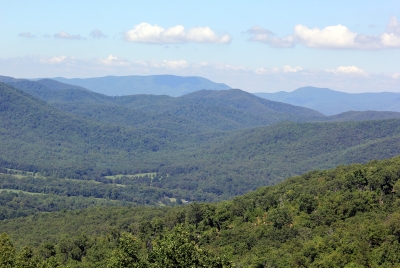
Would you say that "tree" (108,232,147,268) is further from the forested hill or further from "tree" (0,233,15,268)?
"tree" (0,233,15,268)

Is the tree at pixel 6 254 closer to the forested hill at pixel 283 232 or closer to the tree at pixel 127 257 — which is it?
the forested hill at pixel 283 232

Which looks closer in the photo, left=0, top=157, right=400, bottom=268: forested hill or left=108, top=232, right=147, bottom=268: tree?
left=108, top=232, right=147, bottom=268: tree

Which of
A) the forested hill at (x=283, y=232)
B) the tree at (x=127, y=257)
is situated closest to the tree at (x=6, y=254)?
the forested hill at (x=283, y=232)

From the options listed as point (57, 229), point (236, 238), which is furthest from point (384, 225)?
point (57, 229)

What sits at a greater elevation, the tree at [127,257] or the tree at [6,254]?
the tree at [127,257]

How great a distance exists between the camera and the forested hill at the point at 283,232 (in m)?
52.3

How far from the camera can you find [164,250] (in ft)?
127

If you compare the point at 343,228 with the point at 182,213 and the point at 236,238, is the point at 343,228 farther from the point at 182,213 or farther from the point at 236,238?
the point at 182,213

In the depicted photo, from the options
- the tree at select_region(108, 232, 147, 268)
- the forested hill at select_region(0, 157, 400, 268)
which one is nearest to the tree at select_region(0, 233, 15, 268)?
the forested hill at select_region(0, 157, 400, 268)

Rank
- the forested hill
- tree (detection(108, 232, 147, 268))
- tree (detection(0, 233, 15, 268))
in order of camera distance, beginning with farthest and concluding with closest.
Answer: the forested hill
tree (detection(0, 233, 15, 268))
tree (detection(108, 232, 147, 268))

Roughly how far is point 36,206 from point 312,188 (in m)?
117

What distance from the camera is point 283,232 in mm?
67812

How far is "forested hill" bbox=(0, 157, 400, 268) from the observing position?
52.3 m

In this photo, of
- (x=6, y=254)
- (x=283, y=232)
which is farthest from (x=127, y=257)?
(x=283, y=232)
